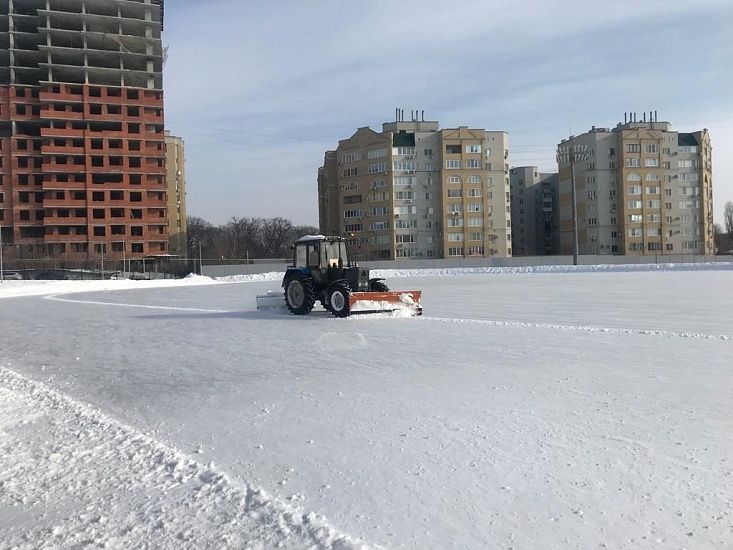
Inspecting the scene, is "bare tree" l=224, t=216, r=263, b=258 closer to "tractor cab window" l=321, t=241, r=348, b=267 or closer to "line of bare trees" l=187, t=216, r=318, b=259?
"line of bare trees" l=187, t=216, r=318, b=259

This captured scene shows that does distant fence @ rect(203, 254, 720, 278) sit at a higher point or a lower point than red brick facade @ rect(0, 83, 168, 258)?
lower

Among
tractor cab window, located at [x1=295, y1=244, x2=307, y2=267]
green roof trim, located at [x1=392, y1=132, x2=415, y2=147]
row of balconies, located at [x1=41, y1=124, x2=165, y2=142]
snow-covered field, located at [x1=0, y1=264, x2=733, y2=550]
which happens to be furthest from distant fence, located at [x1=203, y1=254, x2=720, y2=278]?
snow-covered field, located at [x1=0, y1=264, x2=733, y2=550]

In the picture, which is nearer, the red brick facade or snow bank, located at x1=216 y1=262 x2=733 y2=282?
snow bank, located at x1=216 y1=262 x2=733 y2=282

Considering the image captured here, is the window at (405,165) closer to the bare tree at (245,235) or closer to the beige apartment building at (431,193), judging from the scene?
the beige apartment building at (431,193)

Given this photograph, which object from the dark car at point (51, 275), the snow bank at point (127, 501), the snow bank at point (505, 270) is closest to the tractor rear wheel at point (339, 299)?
the snow bank at point (127, 501)

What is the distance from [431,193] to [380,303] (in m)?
79.6

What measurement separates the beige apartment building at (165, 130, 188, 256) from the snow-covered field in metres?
90.0

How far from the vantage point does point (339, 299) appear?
17484mm

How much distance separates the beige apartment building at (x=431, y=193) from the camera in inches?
3671

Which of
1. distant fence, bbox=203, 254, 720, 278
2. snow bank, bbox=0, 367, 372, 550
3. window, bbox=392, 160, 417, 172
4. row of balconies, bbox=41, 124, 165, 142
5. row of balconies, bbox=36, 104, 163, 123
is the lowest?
snow bank, bbox=0, 367, 372, 550

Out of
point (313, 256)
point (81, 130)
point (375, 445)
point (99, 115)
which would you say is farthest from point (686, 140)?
point (375, 445)

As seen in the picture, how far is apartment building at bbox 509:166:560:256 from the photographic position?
133125 mm

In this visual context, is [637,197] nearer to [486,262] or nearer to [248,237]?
[486,262]

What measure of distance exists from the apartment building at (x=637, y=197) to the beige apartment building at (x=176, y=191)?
204ft
